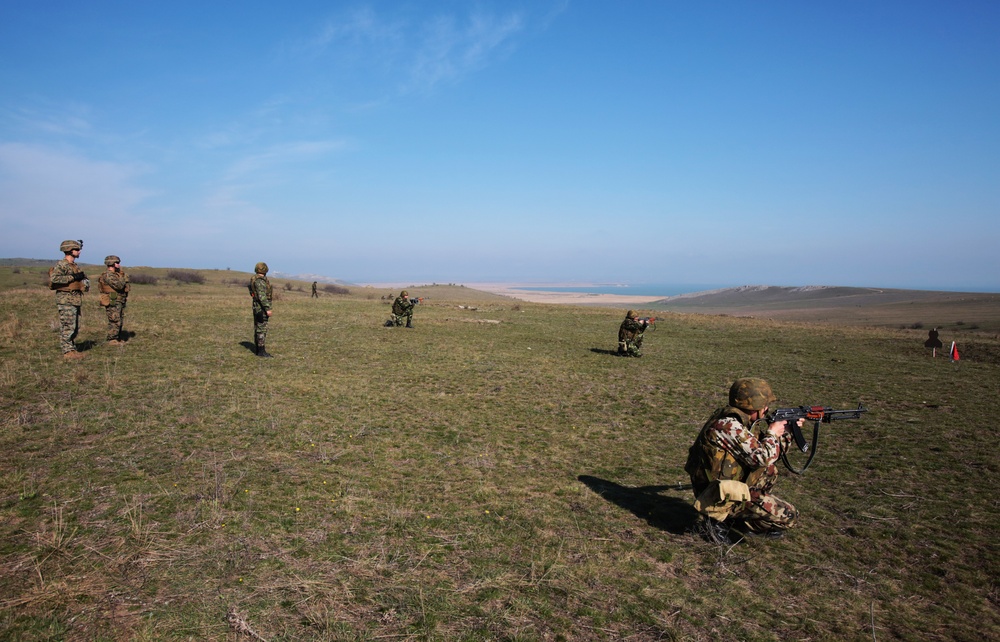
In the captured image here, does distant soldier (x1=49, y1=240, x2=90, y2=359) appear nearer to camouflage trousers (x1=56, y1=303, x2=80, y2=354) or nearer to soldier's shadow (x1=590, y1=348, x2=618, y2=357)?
camouflage trousers (x1=56, y1=303, x2=80, y2=354)

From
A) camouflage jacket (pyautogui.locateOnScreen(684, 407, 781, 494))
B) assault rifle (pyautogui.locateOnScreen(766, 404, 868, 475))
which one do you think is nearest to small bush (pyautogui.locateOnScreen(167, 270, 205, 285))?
camouflage jacket (pyautogui.locateOnScreen(684, 407, 781, 494))

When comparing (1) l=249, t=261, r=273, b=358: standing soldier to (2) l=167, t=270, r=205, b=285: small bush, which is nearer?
(1) l=249, t=261, r=273, b=358: standing soldier

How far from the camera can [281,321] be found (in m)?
24.7

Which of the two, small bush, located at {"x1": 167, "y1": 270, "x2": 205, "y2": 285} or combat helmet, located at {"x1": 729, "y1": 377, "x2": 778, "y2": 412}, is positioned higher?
small bush, located at {"x1": 167, "y1": 270, "x2": 205, "y2": 285}

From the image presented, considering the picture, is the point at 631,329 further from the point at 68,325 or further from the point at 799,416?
the point at 68,325

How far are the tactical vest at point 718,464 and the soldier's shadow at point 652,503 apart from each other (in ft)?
2.04

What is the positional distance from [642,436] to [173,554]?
25.4 feet

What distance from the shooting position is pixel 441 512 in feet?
20.5

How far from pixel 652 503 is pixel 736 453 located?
1.67 m

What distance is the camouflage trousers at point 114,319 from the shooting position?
50.2ft

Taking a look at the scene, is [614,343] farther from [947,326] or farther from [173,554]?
[947,326]

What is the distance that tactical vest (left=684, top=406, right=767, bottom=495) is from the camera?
5680mm

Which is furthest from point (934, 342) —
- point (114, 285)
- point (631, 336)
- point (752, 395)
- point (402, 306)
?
point (114, 285)

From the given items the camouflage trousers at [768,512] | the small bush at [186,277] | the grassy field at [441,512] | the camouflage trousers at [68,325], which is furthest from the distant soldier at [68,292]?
the small bush at [186,277]
